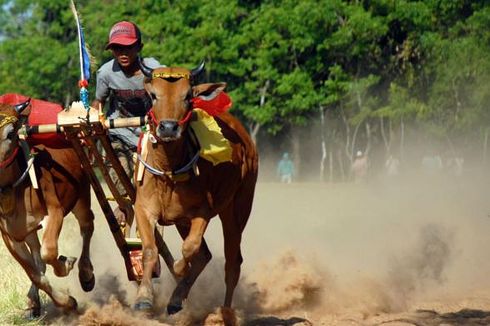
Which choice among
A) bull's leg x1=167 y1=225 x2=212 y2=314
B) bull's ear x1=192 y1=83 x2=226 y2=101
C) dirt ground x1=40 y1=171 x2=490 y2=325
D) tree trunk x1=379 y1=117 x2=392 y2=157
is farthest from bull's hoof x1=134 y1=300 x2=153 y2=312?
tree trunk x1=379 y1=117 x2=392 y2=157

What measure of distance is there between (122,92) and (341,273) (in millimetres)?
4317

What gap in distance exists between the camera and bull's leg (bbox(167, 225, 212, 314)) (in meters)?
9.48

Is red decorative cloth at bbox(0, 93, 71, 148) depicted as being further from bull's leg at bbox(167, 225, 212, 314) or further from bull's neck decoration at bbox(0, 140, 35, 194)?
bull's leg at bbox(167, 225, 212, 314)

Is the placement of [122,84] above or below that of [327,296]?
above

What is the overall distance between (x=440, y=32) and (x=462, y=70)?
2.44m

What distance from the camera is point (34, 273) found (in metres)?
10.1

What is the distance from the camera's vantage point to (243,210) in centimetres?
1100

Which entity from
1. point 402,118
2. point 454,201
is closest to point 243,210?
point 454,201

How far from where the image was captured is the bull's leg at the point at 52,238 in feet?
32.3

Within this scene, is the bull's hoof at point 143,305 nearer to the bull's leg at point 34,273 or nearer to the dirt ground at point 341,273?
the dirt ground at point 341,273

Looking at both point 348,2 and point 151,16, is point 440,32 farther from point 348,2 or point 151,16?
point 151,16

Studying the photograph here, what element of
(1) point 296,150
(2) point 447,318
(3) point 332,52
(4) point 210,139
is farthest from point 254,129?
(4) point 210,139

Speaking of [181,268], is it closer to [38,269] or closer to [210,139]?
[210,139]

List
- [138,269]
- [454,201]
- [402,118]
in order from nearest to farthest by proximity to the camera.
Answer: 1. [138,269]
2. [454,201]
3. [402,118]
